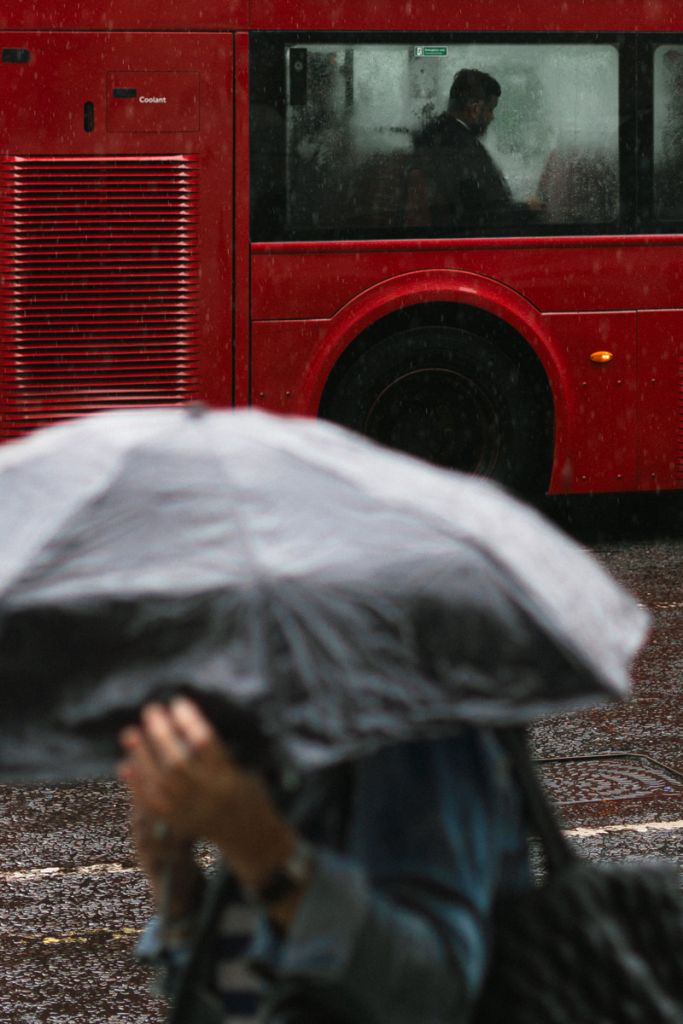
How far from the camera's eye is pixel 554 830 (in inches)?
75.0

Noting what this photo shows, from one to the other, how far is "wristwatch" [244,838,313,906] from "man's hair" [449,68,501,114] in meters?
8.97

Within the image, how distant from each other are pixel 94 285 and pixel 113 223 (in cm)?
34

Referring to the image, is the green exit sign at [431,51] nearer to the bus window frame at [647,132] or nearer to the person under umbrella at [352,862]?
the bus window frame at [647,132]

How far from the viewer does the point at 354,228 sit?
1017 centimetres

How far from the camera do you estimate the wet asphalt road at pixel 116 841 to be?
4.39m

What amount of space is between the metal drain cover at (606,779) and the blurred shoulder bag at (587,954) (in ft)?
13.4

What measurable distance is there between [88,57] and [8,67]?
1.34 feet

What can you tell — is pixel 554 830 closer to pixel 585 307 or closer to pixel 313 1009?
pixel 313 1009

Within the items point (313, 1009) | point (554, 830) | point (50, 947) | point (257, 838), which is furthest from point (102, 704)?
point (50, 947)

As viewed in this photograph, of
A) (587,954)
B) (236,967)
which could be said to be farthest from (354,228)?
(587,954)

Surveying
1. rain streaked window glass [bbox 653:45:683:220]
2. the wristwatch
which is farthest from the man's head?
the wristwatch

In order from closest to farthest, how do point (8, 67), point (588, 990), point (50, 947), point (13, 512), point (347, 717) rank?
point (347, 717), point (588, 990), point (13, 512), point (50, 947), point (8, 67)

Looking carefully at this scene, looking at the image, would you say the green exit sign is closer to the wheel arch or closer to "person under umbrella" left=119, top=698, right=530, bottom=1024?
the wheel arch

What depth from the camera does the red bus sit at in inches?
385
